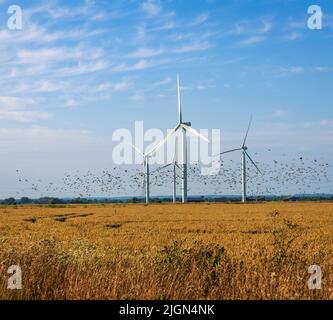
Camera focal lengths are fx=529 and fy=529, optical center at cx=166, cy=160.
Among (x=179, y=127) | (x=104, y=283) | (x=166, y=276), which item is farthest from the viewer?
(x=179, y=127)

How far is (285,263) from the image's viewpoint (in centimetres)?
1109

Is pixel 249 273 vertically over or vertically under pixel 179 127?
under

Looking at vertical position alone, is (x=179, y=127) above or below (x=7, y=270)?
above

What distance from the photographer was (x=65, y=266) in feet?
34.0

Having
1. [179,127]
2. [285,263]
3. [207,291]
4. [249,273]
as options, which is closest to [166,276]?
[207,291]
